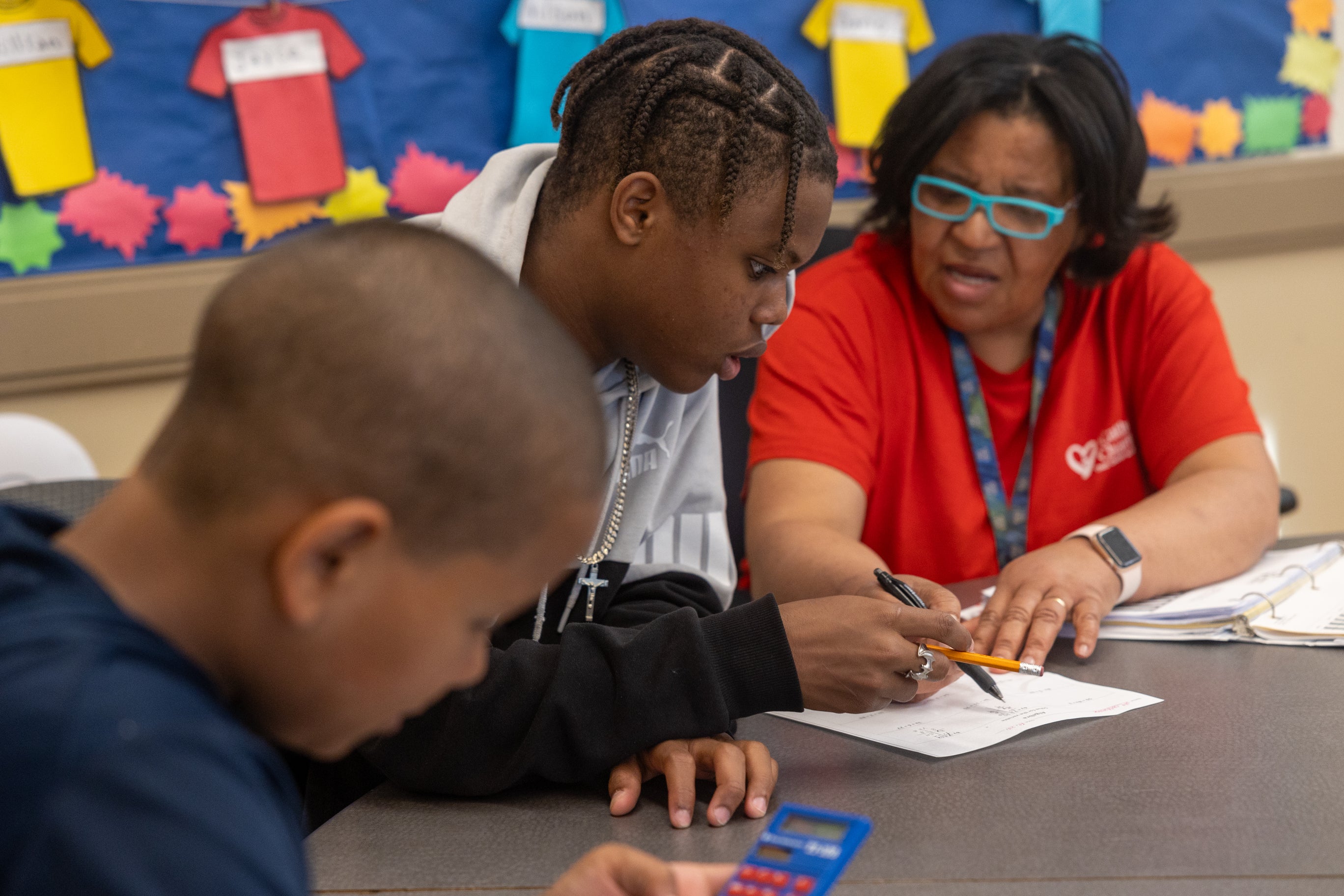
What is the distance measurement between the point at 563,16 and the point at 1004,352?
948 millimetres

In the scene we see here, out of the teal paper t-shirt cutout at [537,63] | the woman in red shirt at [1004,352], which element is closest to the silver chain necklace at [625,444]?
the woman in red shirt at [1004,352]

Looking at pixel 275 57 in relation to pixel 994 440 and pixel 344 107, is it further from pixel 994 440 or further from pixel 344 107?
pixel 994 440

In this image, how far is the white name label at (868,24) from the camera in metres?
2.16

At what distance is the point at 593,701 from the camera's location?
862 mm

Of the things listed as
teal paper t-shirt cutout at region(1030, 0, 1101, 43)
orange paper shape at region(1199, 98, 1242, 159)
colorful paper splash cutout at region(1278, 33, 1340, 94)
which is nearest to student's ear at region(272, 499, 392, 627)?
teal paper t-shirt cutout at region(1030, 0, 1101, 43)

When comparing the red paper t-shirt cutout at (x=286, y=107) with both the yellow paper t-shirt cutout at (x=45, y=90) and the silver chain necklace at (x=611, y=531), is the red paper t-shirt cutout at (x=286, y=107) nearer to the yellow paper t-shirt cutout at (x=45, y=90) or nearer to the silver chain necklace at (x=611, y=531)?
the yellow paper t-shirt cutout at (x=45, y=90)

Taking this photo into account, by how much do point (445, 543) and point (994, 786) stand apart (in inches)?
19.6

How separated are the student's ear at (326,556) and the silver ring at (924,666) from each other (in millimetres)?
553

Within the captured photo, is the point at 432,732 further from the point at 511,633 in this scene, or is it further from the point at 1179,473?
the point at 1179,473

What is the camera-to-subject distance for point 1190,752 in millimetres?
879

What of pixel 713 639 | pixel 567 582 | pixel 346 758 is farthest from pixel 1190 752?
pixel 346 758

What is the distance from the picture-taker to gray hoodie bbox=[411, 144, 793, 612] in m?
1.05

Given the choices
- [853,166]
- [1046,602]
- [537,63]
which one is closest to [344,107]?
[537,63]

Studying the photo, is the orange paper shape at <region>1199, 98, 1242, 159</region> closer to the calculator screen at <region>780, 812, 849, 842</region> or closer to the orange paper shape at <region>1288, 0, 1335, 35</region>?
the orange paper shape at <region>1288, 0, 1335, 35</region>
